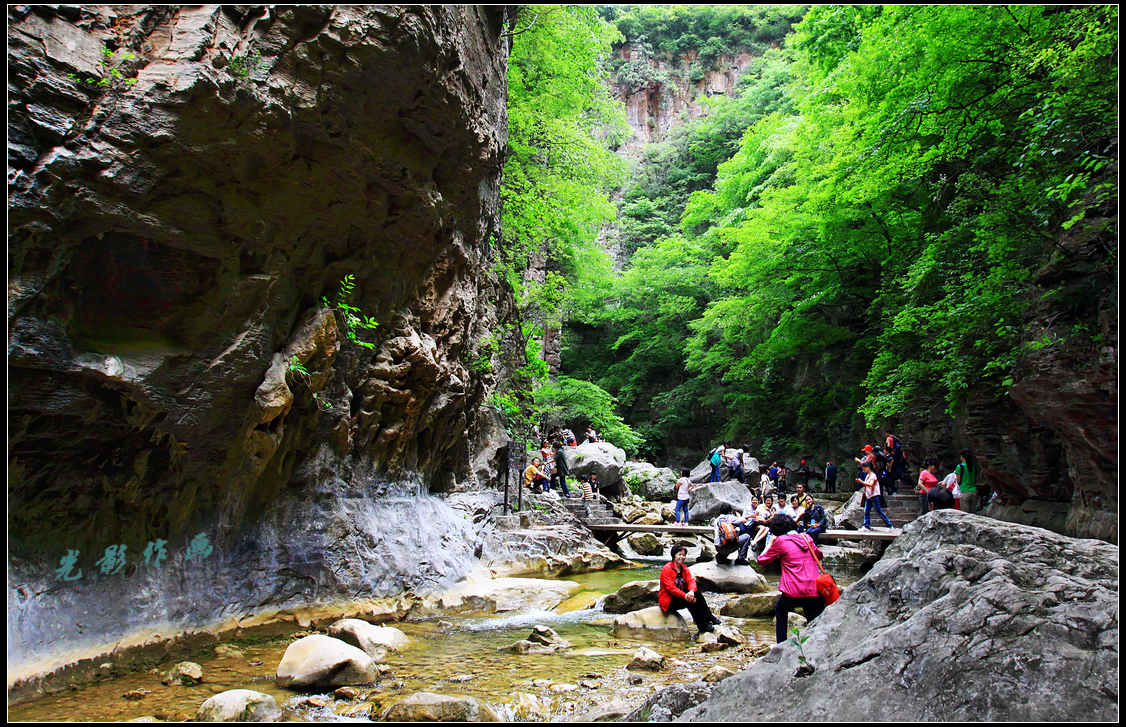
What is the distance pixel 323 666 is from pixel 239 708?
1019 millimetres

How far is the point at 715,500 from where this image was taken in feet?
62.7

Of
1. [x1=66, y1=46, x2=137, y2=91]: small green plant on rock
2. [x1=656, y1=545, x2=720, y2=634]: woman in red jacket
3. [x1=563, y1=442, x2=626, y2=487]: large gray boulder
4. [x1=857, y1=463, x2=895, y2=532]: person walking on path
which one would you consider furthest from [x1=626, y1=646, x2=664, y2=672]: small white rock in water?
[x1=563, y1=442, x2=626, y2=487]: large gray boulder

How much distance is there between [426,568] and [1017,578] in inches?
322

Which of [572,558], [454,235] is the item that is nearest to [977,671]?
[454,235]

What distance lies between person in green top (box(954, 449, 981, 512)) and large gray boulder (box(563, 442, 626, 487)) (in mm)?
11553

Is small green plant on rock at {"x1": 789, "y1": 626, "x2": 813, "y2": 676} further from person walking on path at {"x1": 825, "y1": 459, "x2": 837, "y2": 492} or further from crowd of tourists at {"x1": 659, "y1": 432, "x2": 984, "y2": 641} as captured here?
person walking on path at {"x1": 825, "y1": 459, "x2": 837, "y2": 492}

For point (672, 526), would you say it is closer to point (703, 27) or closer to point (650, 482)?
point (650, 482)

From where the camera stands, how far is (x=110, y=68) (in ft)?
16.9

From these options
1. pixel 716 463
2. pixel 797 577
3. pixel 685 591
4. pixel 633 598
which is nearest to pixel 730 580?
pixel 633 598

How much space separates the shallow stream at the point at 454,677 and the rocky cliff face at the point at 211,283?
2.00ft

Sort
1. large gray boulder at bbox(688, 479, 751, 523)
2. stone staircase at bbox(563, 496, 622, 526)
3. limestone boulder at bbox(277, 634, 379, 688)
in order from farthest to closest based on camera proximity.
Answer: large gray boulder at bbox(688, 479, 751, 523)
stone staircase at bbox(563, 496, 622, 526)
limestone boulder at bbox(277, 634, 379, 688)

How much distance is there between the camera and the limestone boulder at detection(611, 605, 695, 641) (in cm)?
812

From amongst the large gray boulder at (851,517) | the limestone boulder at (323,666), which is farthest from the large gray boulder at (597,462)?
the limestone boulder at (323,666)

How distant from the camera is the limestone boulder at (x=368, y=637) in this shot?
6.88 meters
